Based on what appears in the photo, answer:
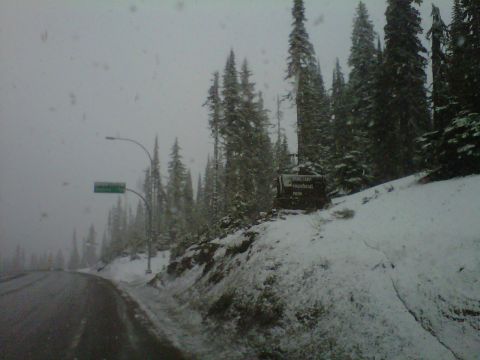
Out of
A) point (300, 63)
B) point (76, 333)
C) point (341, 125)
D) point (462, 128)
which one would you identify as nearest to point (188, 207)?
point (341, 125)

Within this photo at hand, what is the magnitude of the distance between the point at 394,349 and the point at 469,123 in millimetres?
7192

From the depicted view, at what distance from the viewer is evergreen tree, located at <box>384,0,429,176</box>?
24.5 metres

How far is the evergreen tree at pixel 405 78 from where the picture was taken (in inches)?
965

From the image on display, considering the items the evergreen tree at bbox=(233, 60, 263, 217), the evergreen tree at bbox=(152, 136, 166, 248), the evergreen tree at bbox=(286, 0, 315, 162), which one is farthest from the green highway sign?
the evergreen tree at bbox=(152, 136, 166, 248)

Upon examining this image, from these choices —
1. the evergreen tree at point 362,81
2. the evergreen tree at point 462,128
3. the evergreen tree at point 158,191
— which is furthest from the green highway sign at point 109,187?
the evergreen tree at point 158,191

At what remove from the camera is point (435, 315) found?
5066mm

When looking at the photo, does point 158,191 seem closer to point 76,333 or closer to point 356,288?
point 76,333

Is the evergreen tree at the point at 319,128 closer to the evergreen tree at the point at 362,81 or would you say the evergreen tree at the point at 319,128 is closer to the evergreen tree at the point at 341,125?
the evergreen tree at the point at 341,125

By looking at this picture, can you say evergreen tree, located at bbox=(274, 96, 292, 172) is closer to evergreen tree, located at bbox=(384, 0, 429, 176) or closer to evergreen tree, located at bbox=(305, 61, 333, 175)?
evergreen tree, located at bbox=(305, 61, 333, 175)

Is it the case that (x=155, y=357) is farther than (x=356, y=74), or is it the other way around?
(x=356, y=74)

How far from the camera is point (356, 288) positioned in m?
6.38

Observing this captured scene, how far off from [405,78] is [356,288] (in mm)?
22160

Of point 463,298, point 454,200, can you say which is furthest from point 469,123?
point 463,298

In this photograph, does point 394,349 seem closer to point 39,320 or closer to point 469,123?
point 469,123
